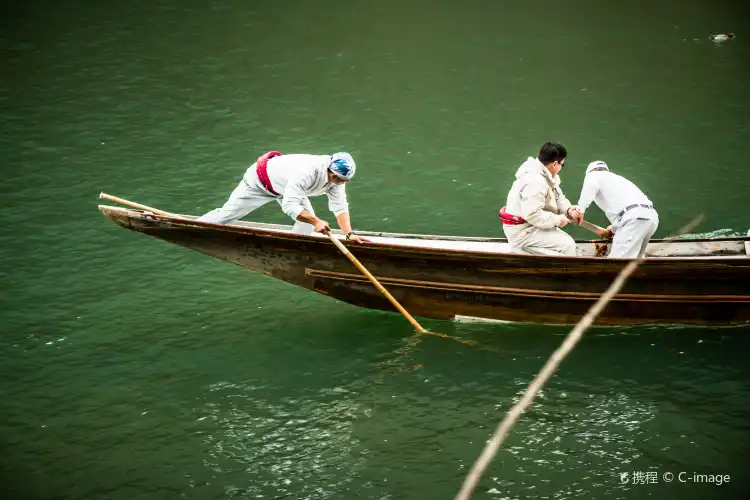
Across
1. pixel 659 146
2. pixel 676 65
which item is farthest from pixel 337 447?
pixel 676 65

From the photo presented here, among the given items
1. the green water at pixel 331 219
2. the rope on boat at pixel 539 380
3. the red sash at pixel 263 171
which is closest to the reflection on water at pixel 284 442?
the green water at pixel 331 219

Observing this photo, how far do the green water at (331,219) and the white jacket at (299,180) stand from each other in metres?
1.19

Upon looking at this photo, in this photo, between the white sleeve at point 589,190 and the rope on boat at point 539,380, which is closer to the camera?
the rope on boat at point 539,380

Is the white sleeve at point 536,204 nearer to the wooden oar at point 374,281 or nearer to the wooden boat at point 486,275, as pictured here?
the wooden boat at point 486,275

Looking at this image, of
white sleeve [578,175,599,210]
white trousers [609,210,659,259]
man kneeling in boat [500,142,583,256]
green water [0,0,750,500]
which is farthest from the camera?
white sleeve [578,175,599,210]

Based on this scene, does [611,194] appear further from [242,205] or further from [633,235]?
[242,205]

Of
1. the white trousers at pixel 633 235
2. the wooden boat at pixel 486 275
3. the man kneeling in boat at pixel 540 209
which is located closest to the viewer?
the man kneeling in boat at pixel 540 209

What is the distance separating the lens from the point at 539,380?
670 cm

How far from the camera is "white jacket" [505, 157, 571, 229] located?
671 cm

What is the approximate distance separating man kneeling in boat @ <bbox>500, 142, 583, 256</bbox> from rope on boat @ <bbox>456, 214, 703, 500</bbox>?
47 cm

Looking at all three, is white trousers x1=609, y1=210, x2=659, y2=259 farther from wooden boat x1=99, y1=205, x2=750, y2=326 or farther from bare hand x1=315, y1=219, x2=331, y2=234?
bare hand x1=315, y1=219, x2=331, y2=234

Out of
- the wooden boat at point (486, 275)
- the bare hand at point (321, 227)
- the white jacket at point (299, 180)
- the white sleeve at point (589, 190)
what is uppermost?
the white jacket at point (299, 180)

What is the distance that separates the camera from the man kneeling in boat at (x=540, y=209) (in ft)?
22.0

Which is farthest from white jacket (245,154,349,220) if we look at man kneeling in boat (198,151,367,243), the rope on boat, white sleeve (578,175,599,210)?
the rope on boat
